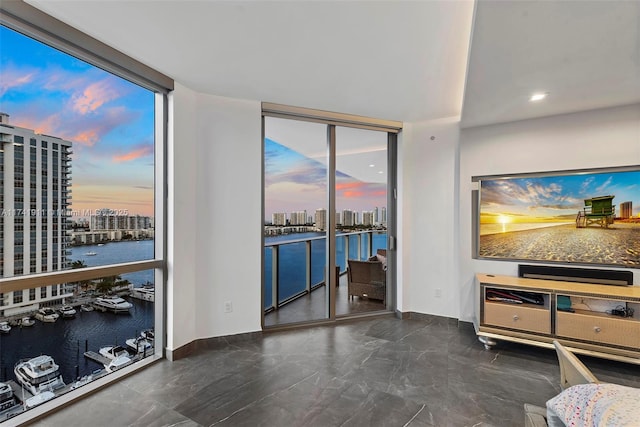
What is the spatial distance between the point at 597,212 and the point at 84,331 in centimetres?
466

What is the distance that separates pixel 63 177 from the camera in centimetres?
217

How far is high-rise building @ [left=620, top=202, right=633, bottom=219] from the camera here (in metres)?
2.88

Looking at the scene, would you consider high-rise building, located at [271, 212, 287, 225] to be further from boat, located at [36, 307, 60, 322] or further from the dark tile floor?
boat, located at [36, 307, 60, 322]

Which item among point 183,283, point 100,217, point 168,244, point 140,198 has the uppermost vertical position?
point 140,198

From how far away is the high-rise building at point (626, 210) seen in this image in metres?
2.88

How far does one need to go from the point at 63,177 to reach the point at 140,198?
62cm

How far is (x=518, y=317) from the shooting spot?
297 cm

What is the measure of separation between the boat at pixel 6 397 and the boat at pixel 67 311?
0.46m

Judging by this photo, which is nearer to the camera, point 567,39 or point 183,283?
point 567,39

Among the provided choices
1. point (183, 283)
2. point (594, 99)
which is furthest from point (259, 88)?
point (594, 99)

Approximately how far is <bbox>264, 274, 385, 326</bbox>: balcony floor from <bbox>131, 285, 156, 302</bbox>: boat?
1315 millimetres

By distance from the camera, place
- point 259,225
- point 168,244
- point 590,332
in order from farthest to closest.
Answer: point 259,225 < point 168,244 < point 590,332

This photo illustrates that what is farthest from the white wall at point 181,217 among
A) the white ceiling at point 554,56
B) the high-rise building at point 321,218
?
the white ceiling at point 554,56

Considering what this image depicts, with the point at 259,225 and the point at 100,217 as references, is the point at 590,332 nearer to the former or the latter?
the point at 259,225
